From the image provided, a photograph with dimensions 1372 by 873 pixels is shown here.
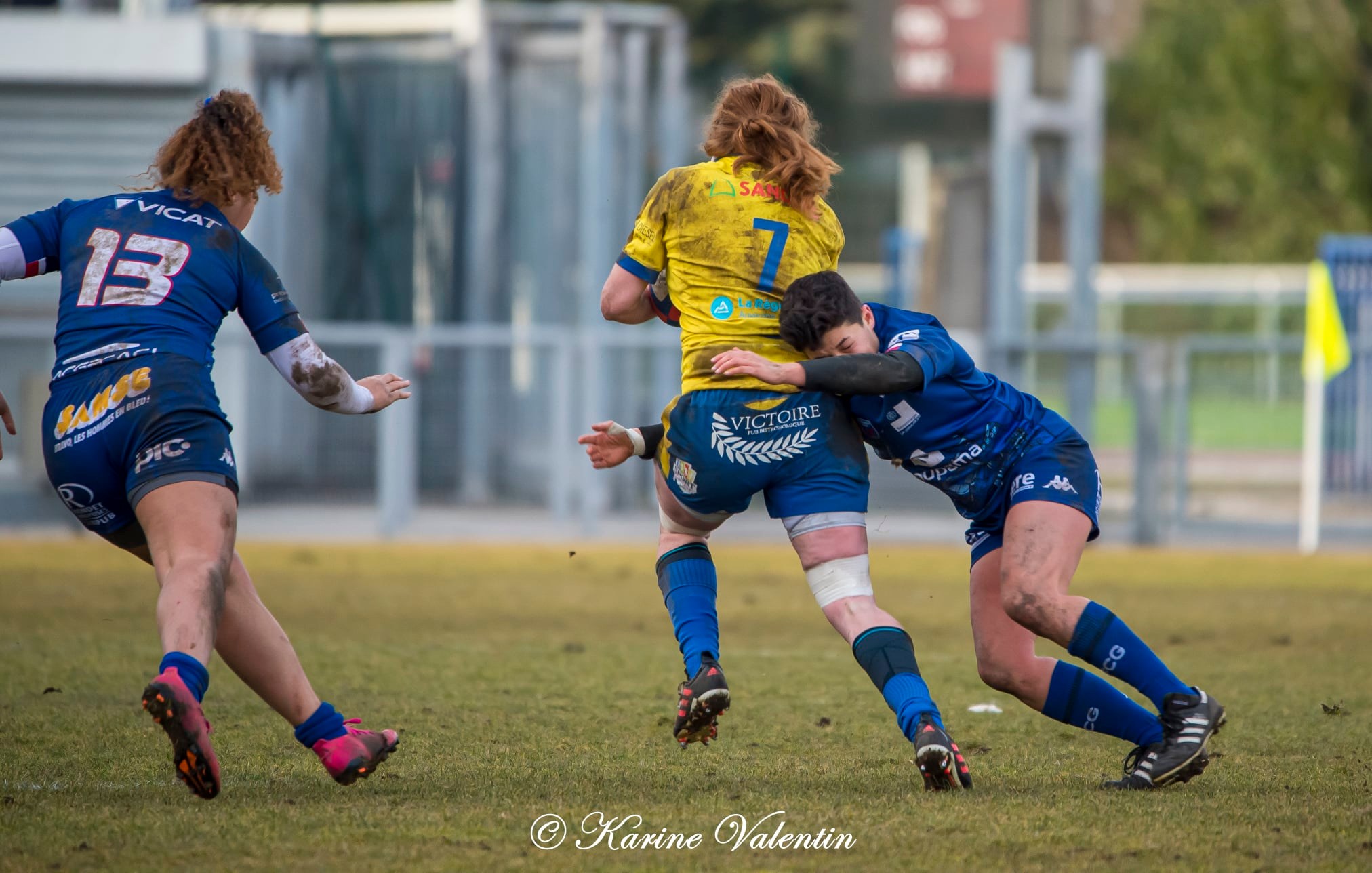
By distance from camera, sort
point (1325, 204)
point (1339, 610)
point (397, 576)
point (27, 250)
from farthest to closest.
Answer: point (1325, 204) < point (397, 576) < point (1339, 610) < point (27, 250)

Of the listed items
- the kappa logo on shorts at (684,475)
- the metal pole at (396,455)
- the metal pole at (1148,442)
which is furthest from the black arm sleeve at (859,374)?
the metal pole at (1148,442)

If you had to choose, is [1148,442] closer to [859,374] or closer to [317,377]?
[859,374]

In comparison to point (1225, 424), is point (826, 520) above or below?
above

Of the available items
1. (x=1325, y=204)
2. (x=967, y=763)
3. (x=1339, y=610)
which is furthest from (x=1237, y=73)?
(x=967, y=763)

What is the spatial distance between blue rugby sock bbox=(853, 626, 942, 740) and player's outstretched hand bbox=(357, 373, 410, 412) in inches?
55.3

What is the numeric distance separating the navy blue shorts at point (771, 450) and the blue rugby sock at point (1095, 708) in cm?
76

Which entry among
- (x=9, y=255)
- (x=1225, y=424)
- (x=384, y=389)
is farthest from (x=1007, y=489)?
(x=1225, y=424)

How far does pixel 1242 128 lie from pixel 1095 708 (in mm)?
37144

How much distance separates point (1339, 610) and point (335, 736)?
693cm

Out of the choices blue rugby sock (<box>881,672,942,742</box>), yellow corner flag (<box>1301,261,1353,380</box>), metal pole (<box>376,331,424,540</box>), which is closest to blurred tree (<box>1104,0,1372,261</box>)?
yellow corner flag (<box>1301,261,1353,380</box>)

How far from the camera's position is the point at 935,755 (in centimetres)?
423

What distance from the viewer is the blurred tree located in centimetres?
3534

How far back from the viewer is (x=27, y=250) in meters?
4.36

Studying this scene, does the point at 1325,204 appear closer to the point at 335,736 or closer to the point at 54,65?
the point at 54,65
